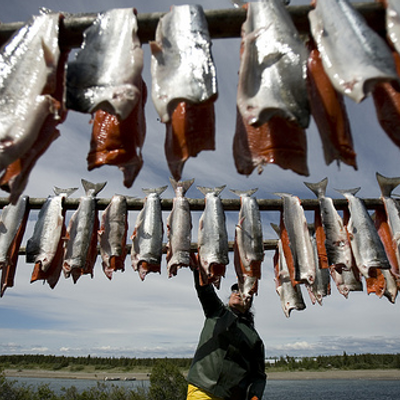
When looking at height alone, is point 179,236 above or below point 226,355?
above

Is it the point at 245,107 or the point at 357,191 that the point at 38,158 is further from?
the point at 357,191

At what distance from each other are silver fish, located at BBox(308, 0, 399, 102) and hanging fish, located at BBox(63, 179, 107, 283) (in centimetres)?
400

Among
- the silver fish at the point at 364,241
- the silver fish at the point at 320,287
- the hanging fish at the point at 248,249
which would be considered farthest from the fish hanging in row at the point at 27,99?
the silver fish at the point at 320,287

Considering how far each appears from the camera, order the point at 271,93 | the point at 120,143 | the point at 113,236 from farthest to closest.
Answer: the point at 113,236 < the point at 120,143 < the point at 271,93

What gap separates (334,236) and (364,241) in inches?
15.1

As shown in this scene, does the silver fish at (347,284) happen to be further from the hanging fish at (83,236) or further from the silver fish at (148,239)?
the hanging fish at (83,236)

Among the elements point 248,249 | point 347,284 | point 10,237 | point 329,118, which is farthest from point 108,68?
point 347,284

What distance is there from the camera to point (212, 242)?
197 inches

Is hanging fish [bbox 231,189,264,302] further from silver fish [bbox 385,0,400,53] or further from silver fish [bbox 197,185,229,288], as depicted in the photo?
silver fish [bbox 385,0,400,53]

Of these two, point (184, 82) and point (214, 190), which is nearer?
point (184, 82)

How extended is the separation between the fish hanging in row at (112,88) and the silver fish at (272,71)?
22.5 inches

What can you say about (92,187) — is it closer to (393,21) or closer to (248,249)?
(248,249)

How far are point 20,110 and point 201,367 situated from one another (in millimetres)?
4293

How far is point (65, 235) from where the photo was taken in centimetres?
506
